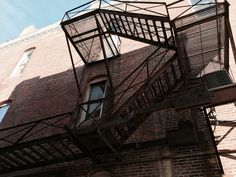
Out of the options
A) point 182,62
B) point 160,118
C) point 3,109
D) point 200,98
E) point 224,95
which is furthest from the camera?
point 3,109

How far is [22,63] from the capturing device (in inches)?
624

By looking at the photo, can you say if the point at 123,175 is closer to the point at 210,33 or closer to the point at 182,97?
the point at 182,97

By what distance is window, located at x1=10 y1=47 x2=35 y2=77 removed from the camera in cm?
1515

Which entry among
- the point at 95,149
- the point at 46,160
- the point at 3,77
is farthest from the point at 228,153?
the point at 3,77

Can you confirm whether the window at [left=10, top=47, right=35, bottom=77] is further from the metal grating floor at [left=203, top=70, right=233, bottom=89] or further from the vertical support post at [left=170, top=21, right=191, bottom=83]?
the metal grating floor at [left=203, top=70, right=233, bottom=89]

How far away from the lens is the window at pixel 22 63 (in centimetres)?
1515

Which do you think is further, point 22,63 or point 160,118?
point 22,63

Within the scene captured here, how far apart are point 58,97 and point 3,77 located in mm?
5841

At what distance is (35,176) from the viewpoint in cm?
827

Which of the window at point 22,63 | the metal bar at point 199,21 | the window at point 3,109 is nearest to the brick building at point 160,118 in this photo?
the metal bar at point 199,21

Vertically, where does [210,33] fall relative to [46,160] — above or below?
above

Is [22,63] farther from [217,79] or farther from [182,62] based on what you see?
[217,79]

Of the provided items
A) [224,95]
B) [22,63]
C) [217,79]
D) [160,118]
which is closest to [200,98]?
[224,95]

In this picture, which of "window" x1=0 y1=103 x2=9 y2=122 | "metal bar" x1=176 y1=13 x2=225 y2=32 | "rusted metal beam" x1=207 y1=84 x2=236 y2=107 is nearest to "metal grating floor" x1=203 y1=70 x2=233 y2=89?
"rusted metal beam" x1=207 y1=84 x2=236 y2=107
